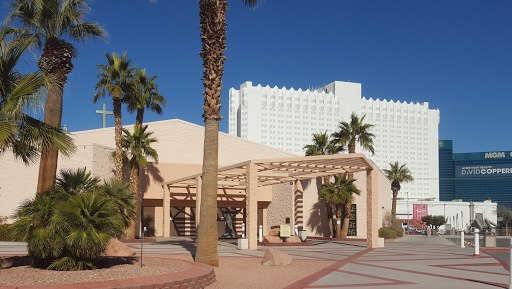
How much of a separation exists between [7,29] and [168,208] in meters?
23.9

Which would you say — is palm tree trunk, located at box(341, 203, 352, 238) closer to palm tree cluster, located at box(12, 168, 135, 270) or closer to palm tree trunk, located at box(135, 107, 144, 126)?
palm tree trunk, located at box(135, 107, 144, 126)

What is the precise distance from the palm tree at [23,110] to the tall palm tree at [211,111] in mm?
4800

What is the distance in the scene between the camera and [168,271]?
1262cm

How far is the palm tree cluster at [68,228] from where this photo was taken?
12.1m

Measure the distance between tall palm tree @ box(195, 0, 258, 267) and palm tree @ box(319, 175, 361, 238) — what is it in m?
23.4

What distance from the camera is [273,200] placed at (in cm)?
4394

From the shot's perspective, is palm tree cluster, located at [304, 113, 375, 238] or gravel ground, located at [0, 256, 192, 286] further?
palm tree cluster, located at [304, 113, 375, 238]

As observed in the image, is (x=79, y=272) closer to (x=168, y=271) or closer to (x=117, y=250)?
(x=168, y=271)

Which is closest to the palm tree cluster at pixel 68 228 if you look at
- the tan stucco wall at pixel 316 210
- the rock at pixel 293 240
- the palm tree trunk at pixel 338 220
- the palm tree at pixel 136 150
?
the rock at pixel 293 240

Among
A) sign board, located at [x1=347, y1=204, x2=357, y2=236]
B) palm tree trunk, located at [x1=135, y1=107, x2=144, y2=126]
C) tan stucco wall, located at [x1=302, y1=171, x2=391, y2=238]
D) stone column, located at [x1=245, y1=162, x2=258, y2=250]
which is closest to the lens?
stone column, located at [x1=245, y1=162, x2=258, y2=250]

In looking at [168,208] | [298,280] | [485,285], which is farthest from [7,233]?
[485,285]

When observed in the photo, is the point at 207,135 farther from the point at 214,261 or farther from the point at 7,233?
the point at 7,233

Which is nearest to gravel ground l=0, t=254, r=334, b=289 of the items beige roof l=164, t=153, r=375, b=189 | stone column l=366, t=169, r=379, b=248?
beige roof l=164, t=153, r=375, b=189

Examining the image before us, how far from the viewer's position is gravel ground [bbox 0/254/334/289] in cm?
1117
